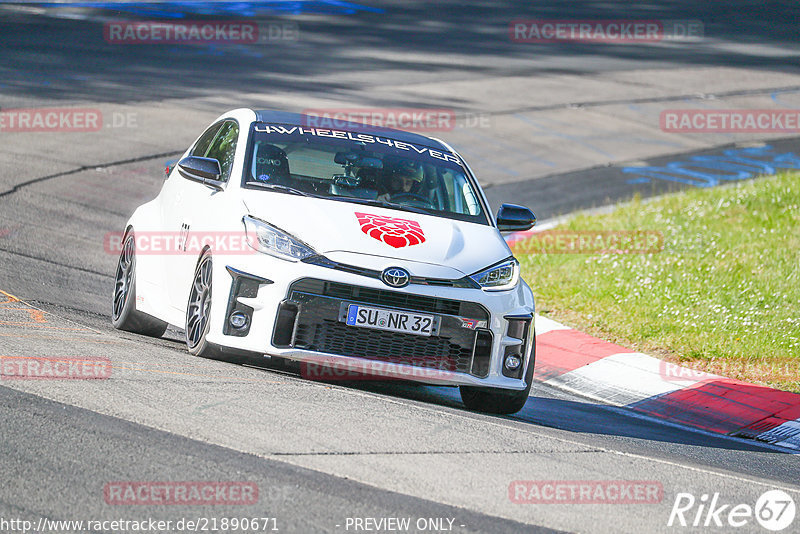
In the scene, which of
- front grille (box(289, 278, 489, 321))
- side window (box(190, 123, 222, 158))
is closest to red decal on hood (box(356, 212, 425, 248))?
front grille (box(289, 278, 489, 321))

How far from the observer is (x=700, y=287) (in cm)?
1157

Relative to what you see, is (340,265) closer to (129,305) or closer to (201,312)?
(201,312)

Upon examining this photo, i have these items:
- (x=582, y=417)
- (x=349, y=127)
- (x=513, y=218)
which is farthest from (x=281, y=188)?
(x=582, y=417)

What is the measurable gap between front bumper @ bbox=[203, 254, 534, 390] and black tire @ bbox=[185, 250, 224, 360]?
122mm

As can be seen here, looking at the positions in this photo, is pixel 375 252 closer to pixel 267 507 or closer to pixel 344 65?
pixel 267 507

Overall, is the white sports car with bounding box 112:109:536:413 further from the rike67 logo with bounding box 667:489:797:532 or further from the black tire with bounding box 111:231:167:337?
the rike67 logo with bounding box 667:489:797:532

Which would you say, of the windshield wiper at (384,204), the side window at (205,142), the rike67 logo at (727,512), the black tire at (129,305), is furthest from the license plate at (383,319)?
the side window at (205,142)

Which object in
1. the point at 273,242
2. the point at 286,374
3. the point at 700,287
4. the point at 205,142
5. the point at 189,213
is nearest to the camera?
the point at 273,242

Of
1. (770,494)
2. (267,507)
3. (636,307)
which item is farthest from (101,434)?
(636,307)

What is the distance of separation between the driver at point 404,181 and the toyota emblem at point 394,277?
113cm

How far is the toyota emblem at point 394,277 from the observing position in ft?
21.6

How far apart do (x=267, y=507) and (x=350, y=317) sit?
6.74 feet

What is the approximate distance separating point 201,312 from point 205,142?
81.6 inches

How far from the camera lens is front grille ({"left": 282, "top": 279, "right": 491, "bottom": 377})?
657 cm
